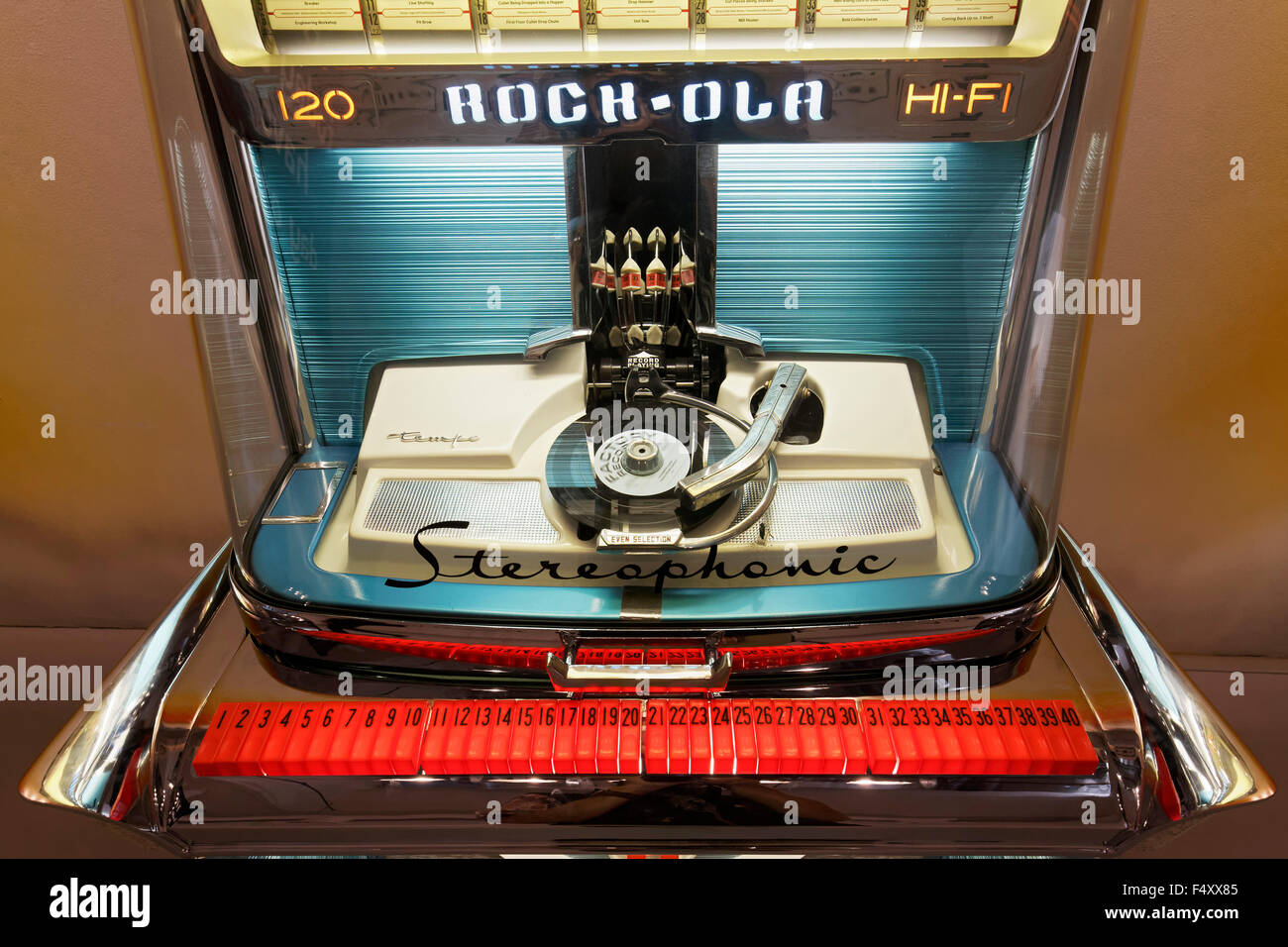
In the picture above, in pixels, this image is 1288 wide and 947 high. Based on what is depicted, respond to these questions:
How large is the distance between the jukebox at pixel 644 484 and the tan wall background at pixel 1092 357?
0.54 metres

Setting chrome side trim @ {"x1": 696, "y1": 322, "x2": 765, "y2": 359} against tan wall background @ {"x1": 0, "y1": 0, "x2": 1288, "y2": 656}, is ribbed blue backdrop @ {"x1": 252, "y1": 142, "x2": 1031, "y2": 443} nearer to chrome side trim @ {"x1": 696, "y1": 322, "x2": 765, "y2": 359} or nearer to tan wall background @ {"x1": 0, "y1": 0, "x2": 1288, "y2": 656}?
chrome side trim @ {"x1": 696, "y1": 322, "x2": 765, "y2": 359}

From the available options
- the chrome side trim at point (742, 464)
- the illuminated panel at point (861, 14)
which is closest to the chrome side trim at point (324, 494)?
the chrome side trim at point (742, 464)

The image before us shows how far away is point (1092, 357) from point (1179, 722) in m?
0.89

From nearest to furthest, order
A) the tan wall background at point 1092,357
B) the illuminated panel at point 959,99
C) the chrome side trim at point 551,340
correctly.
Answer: the illuminated panel at point 959,99, the chrome side trim at point 551,340, the tan wall background at point 1092,357

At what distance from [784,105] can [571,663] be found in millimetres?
674

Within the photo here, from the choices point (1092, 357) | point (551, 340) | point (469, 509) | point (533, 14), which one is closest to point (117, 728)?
point (469, 509)

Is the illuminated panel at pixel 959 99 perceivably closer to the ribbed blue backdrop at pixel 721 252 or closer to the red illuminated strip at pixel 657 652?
the ribbed blue backdrop at pixel 721 252

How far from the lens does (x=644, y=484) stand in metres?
1.10

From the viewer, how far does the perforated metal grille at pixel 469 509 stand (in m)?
1.07

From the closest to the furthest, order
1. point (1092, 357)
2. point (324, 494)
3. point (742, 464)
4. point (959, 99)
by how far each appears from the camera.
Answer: point (959, 99), point (742, 464), point (324, 494), point (1092, 357)

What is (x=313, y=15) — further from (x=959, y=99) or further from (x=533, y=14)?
(x=959, y=99)

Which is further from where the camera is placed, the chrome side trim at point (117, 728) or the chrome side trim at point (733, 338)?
the chrome side trim at point (733, 338)
